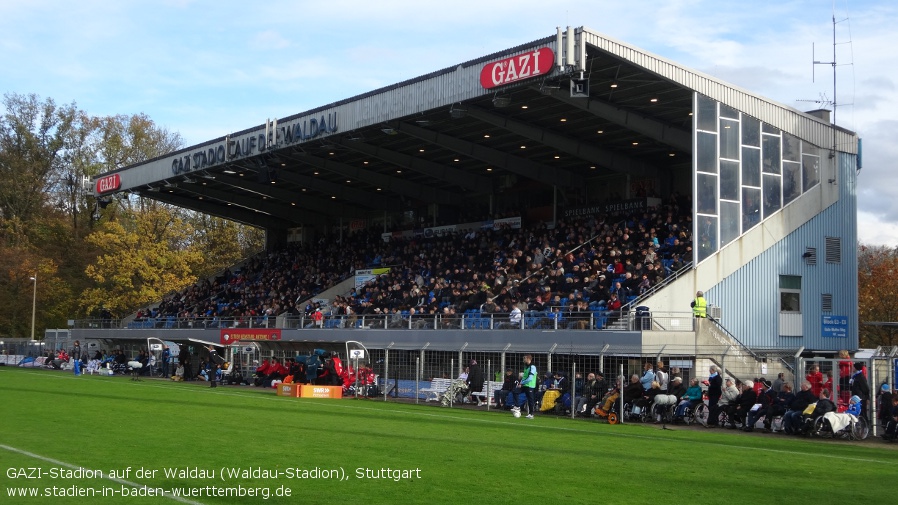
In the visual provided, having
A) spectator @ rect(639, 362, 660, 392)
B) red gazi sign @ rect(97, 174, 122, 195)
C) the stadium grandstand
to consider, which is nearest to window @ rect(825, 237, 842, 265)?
the stadium grandstand

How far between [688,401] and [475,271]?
65.4ft

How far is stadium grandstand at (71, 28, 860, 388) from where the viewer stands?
31266mm

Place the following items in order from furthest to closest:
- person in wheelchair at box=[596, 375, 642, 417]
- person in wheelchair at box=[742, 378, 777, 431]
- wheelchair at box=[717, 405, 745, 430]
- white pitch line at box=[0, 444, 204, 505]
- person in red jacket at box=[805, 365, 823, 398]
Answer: person in wheelchair at box=[596, 375, 642, 417], person in red jacket at box=[805, 365, 823, 398], wheelchair at box=[717, 405, 745, 430], person in wheelchair at box=[742, 378, 777, 431], white pitch line at box=[0, 444, 204, 505]

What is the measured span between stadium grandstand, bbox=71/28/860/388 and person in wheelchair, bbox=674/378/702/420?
1402mm

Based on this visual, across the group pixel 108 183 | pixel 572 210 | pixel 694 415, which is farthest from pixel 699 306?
pixel 108 183

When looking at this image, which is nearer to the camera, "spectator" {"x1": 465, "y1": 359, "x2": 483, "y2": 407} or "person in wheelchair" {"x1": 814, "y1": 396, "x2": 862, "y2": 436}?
"person in wheelchair" {"x1": 814, "y1": 396, "x2": 862, "y2": 436}

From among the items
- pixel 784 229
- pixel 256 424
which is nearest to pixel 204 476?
pixel 256 424

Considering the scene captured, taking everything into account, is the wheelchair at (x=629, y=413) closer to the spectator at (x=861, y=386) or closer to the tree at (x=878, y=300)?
the spectator at (x=861, y=386)

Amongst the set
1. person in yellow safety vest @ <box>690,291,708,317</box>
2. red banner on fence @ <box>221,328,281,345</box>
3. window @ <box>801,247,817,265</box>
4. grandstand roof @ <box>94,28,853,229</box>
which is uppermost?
grandstand roof @ <box>94,28,853,229</box>

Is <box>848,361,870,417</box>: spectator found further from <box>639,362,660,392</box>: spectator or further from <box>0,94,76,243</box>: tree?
<box>0,94,76,243</box>: tree

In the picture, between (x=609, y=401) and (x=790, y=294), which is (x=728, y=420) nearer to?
(x=609, y=401)

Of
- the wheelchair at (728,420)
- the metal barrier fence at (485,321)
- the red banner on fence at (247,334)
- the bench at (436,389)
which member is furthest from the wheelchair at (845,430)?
the red banner on fence at (247,334)

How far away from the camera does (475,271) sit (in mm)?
42906

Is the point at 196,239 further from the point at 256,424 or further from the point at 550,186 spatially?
the point at 256,424
